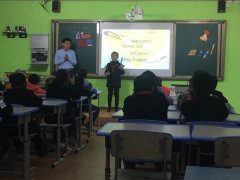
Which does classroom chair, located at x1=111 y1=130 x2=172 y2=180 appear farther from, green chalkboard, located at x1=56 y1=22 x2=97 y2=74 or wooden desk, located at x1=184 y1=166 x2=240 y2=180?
green chalkboard, located at x1=56 y1=22 x2=97 y2=74

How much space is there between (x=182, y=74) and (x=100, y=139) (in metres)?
3.19

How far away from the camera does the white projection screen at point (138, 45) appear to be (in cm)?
905

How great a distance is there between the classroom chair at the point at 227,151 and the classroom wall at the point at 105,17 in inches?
251

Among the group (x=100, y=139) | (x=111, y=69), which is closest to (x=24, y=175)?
(x=100, y=139)

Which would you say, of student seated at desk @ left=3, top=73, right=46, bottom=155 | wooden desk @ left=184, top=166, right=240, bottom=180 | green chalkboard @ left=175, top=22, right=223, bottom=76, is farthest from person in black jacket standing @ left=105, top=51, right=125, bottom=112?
wooden desk @ left=184, top=166, right=240, bottom=180

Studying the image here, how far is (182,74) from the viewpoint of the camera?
9078 mm

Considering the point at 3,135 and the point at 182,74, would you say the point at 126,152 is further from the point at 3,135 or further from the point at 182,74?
the point at 182,74

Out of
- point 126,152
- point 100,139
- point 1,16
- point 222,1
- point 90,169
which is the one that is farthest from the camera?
point 1,16

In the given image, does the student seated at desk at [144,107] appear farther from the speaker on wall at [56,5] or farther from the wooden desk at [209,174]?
the speaker on wall at [56,5]

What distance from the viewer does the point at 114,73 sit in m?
8.86

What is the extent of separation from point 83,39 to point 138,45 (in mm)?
1299

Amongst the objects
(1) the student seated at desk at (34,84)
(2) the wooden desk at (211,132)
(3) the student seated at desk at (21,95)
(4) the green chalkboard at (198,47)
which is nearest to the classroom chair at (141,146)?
(2) the wooden desk at (211,132)

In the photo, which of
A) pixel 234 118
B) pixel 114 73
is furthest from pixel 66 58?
pixel 234 118

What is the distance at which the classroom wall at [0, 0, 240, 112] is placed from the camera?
8836mm
